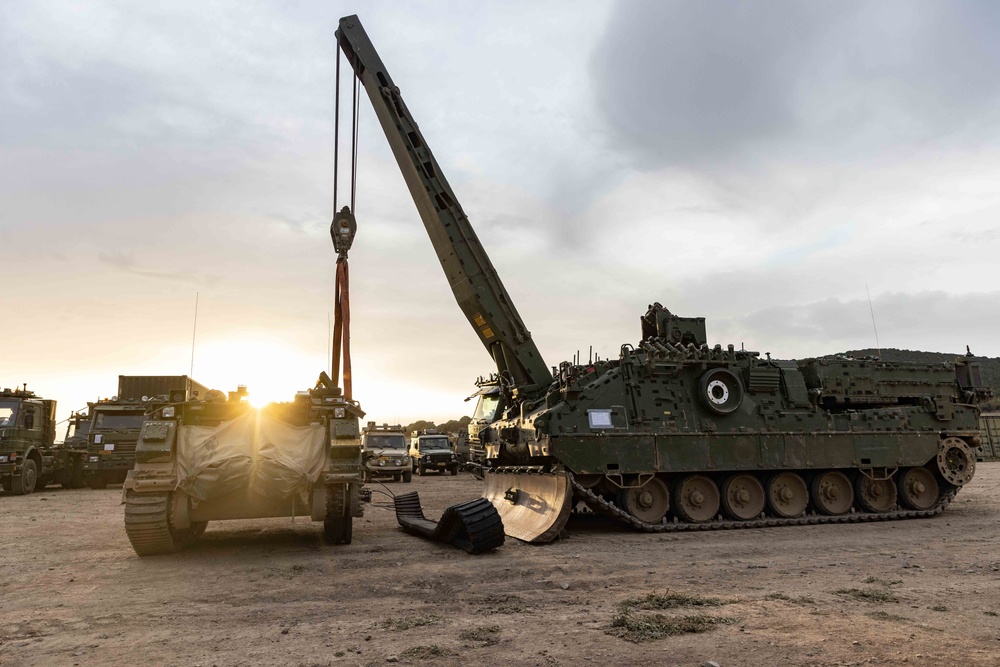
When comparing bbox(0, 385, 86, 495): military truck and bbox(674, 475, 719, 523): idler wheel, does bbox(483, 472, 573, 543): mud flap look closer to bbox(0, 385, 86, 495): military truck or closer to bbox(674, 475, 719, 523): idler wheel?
bbox(674, 475, 719, 523): idler wheel

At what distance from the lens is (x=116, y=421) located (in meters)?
20.4

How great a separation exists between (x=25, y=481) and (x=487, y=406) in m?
13.0

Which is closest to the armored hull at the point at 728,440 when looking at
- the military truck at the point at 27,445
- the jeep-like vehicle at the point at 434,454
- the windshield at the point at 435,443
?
the military truck at the point at 27,445

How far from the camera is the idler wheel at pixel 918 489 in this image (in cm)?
1308

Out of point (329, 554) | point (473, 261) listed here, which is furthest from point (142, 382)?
point (329, 554)

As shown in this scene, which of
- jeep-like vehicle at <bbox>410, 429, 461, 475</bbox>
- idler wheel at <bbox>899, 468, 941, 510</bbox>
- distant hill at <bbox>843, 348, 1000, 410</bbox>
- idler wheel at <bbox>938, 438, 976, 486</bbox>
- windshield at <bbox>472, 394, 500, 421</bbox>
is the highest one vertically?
distant hill at <bbox>843, 348, 1000, 410</bbox>

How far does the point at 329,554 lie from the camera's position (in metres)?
8.53

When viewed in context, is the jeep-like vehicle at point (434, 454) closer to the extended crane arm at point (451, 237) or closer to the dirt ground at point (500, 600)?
the extended crane arm at point (451, 237)

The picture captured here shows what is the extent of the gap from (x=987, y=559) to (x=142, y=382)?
2281cm

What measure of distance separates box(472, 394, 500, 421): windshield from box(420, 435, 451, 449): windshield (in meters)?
11.9

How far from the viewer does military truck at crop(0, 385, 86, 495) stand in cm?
1803

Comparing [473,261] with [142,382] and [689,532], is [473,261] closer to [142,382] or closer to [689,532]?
[689,532]

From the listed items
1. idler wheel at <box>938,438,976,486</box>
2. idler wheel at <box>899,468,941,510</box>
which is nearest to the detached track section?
idler wheel at <box>899,468,941,510</box>

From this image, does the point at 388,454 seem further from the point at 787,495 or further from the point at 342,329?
the point at 787,495
